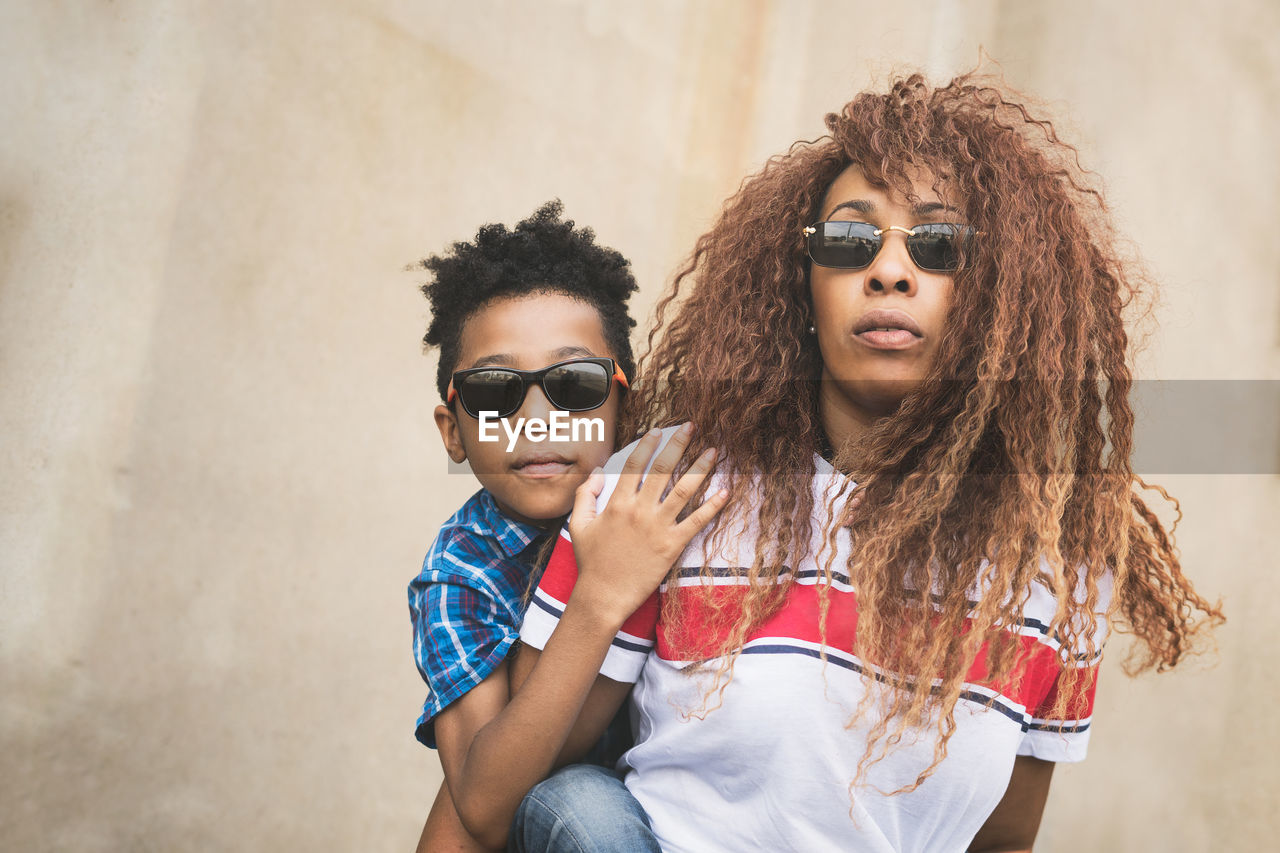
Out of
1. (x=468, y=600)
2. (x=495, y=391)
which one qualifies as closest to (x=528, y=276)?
(x=495, y=391)

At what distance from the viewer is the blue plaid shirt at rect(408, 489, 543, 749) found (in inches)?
71.8

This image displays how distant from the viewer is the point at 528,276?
2.16 meters

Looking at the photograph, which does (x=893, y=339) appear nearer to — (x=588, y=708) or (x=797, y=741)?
(x=797, y=741)

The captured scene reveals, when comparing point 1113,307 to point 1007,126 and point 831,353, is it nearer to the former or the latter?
point 1007,126

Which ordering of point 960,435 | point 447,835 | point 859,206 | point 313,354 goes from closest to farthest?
point 960,435 → point 859,206 → point 447,835 → point 313,354

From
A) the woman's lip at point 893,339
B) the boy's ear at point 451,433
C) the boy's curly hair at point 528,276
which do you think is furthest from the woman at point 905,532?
the boy's ear at point 451,433

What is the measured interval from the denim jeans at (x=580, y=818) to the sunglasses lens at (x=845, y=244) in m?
0.96

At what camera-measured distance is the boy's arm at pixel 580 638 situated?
1614mm

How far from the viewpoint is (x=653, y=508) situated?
1679 millimetres

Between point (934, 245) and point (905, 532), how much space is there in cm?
48

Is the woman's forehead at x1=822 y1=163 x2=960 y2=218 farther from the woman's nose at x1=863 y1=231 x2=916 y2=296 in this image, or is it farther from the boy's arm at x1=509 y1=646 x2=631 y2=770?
the boy's arm at x1=509 y1=646 x2=631 y2=770

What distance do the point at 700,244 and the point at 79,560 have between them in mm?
2244

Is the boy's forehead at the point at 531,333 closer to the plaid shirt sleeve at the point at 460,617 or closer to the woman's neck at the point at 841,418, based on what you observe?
the plaid shirt sleeve at the point at 460,617

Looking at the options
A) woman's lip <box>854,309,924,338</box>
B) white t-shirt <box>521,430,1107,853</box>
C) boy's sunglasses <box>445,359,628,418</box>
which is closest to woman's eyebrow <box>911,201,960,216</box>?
woman's lip <box>854,309,924,338</box>
